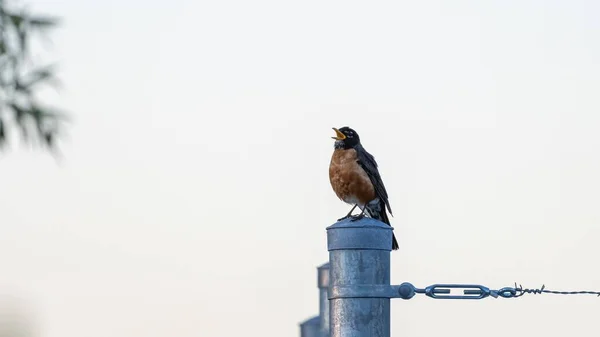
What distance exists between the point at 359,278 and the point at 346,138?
5.39 metres

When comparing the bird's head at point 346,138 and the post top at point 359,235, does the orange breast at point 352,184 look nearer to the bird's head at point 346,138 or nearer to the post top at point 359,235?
the bird's head at point 346,138

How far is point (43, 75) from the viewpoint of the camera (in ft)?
13.9

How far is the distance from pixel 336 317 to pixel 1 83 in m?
2.11

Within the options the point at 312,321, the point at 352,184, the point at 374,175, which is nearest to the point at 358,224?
the point at 352,184

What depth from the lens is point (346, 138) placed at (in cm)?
1109

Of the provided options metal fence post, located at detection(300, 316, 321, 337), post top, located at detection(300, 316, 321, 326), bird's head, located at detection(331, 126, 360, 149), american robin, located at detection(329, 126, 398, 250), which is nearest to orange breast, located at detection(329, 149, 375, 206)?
american robin, located at detection(329, 126, 398, 250)

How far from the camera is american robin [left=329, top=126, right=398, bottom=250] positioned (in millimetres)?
10273

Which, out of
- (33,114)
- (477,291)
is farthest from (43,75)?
(477,291)

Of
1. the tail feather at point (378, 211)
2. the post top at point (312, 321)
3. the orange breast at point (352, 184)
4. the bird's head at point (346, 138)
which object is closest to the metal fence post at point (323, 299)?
the post top at point (312, 321)

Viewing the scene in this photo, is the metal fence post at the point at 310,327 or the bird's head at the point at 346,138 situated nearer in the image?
the bird's head at the point at 346,138

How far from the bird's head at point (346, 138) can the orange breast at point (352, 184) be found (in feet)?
1.51

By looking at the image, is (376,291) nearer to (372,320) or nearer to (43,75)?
(372,320)

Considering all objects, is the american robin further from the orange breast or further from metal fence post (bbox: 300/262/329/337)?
metal fence post (bbox: 300/262/329/337)

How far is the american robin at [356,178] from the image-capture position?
10.3 meters
